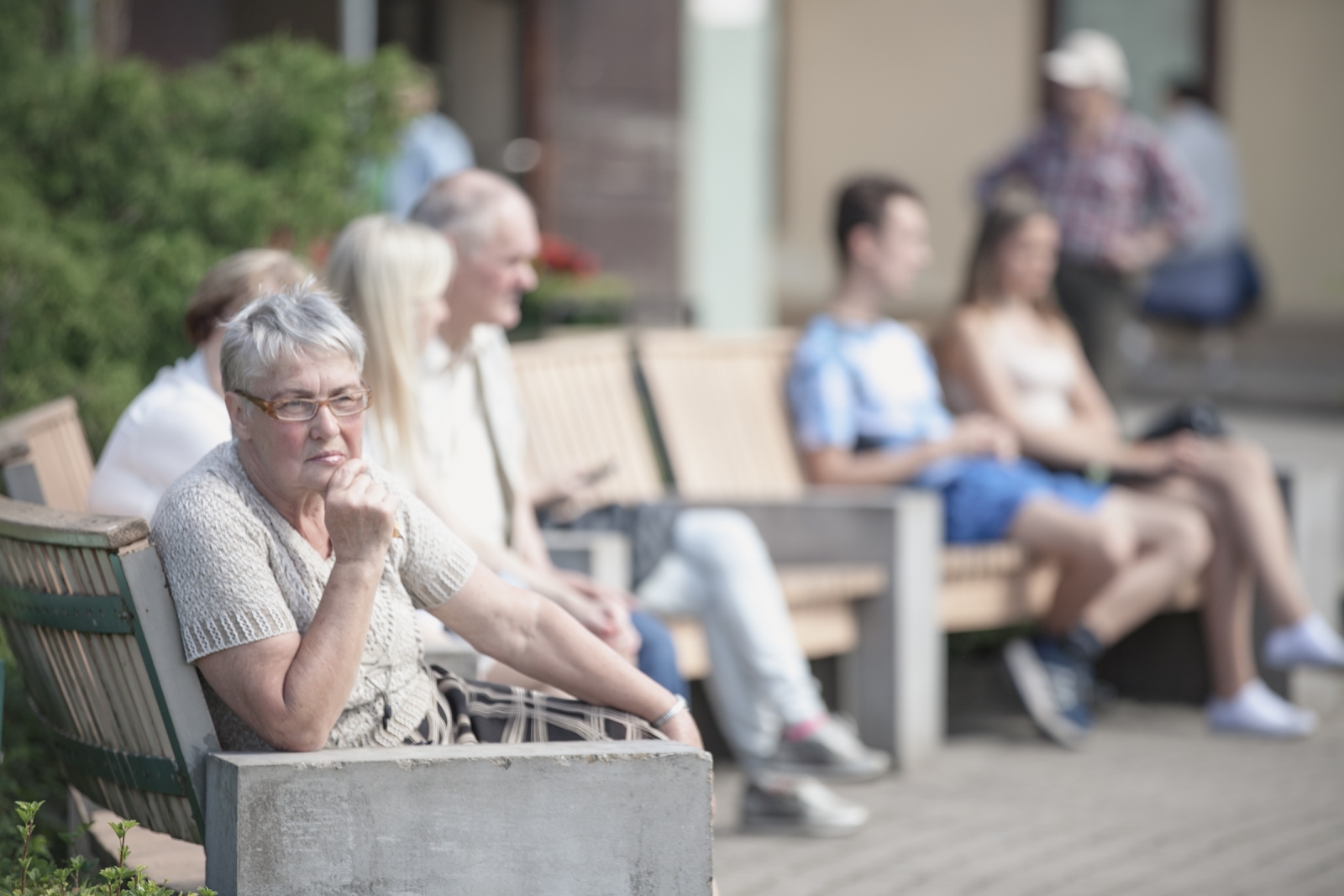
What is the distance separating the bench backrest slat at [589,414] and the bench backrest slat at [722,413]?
83 mm

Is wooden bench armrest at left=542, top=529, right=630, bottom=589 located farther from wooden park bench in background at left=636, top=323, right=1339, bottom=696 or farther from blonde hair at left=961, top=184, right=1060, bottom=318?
blonde hair at left=961, top=184, right=1060, bottom=318

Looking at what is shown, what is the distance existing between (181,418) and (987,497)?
3.09 meters

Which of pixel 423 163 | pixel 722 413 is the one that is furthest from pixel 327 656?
pixel 423 163

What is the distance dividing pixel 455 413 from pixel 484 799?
5.83ft

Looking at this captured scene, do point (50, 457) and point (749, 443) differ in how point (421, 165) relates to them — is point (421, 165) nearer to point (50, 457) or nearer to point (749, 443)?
point (749, 443)

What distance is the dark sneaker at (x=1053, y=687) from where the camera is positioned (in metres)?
5.57

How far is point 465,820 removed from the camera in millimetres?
2490

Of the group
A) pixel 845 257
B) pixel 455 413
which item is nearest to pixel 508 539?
pixel 455 413

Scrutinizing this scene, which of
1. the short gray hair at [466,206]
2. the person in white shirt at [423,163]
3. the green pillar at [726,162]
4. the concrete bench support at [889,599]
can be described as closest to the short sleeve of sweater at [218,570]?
the short gray hair at [466,206]

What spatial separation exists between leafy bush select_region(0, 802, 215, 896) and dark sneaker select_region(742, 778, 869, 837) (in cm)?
203

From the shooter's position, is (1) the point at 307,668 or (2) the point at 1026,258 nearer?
(1) the point at 307,668

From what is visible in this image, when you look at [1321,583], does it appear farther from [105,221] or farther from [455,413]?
[105,221]

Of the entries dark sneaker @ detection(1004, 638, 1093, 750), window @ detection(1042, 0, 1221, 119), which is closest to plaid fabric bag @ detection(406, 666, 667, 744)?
dark sneaker @ detection(1004, 638, 1093, 750)

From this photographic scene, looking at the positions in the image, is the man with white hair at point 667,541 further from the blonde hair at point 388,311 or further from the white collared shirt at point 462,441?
the blonde hair at point 388,311
